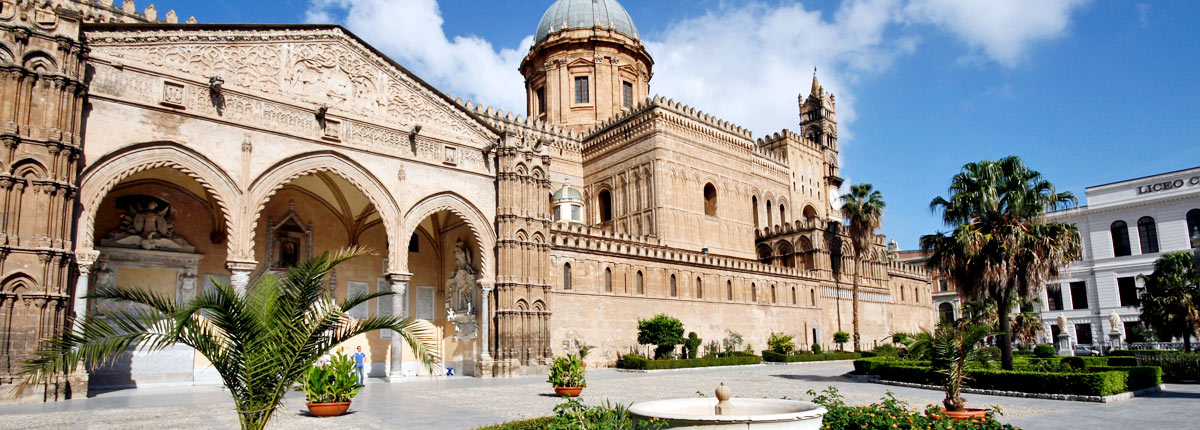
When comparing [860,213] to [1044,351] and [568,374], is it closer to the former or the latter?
[1044,351]

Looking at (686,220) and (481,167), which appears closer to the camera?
(481,167)

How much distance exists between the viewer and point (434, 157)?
79.7 ft

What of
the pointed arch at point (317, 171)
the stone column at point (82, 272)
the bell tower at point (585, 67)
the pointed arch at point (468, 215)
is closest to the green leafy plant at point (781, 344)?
the pointed arch at point (468, 215)

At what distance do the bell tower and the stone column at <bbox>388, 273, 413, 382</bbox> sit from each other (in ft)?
80.3

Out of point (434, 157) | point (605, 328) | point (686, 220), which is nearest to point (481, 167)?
point (434, 157)

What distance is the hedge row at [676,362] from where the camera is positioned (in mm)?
27391

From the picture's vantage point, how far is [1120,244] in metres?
47.8

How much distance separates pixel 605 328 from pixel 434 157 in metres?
10.2

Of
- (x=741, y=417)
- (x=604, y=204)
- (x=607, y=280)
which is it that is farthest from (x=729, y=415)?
(x=604, y=204)

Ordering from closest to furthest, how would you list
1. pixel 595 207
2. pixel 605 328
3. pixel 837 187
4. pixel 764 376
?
1. pixel 764 376
2. pixel 605 328
3. pixel 595 207
4. pixel 837 187

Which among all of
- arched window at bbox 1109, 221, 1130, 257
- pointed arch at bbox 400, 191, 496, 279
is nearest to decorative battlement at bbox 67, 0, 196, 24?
pointed arch at bbox 400, 191, 496, 279

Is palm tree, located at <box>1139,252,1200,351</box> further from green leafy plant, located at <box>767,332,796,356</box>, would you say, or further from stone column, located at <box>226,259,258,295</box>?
stone column, located at <box>226,259,258,295</box>

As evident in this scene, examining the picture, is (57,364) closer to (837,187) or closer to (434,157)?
(434,157)

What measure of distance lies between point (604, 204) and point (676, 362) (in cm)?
1698
